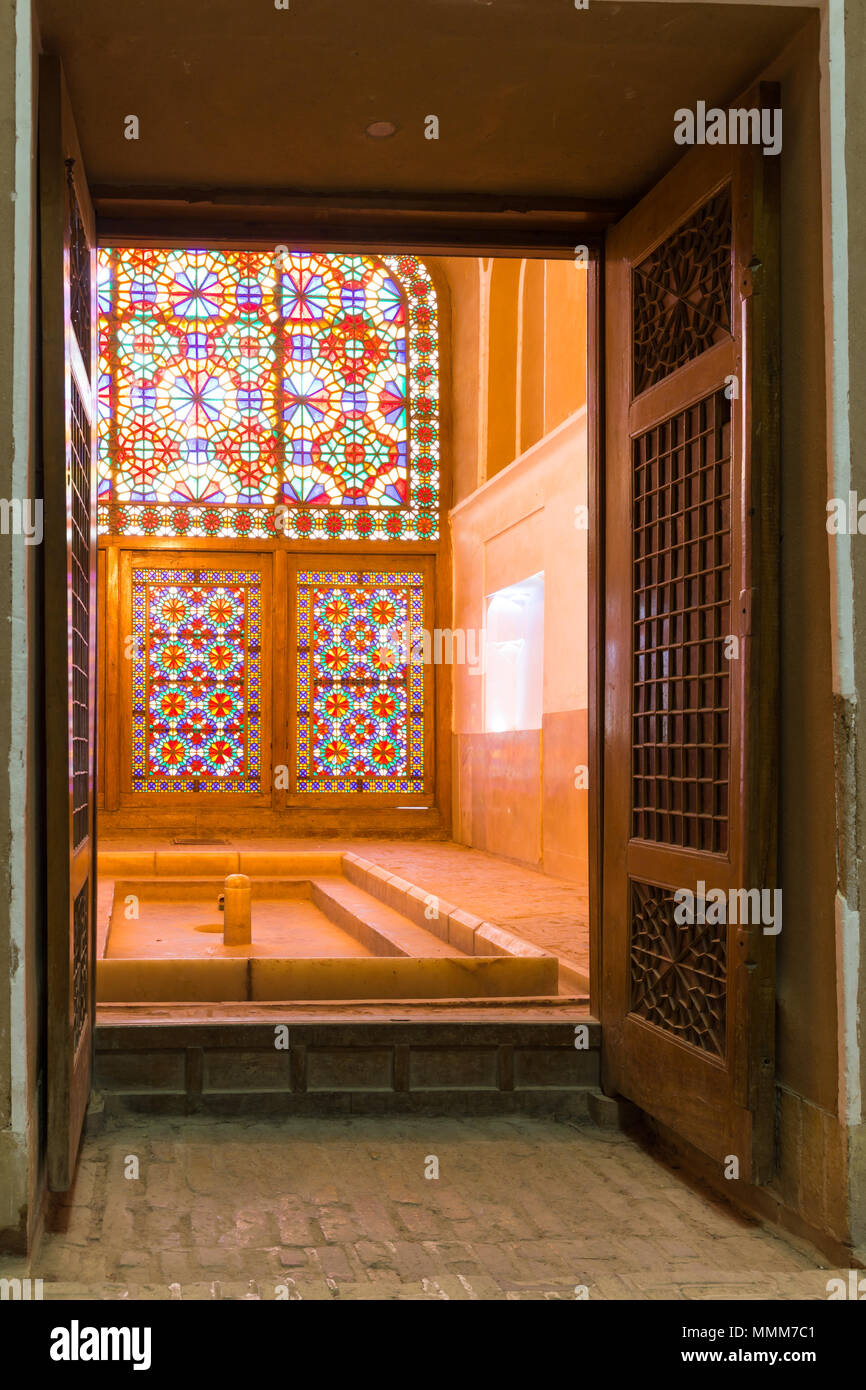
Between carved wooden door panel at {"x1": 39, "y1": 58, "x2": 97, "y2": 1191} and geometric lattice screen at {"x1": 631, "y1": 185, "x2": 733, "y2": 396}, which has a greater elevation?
geometric lattice screen at {"x1": 631, "y1": 185, "x2": 733, "y2": 396}

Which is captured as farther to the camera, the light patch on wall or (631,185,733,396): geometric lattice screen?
the light patch on wall

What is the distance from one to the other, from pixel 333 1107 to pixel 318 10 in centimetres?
332

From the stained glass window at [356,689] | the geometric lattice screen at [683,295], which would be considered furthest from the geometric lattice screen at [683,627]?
the stained glass window at [356,689]

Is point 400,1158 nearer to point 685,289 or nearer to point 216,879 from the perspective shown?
point 685,289

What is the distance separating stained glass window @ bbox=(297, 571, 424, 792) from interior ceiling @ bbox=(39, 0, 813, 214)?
332 inches

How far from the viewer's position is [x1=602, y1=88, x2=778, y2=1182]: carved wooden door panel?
342 centimetres

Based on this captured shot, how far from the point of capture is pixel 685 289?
402 centimetres

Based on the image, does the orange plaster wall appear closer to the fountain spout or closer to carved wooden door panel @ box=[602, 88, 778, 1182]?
the fountain spout

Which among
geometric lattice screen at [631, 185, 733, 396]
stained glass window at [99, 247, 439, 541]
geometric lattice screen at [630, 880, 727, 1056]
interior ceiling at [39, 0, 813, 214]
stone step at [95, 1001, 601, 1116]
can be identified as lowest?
stone step at [95, 1001, 601, 1116]

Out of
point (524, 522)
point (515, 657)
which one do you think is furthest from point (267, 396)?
point (515, 657)

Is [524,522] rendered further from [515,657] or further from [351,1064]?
[351,1064]

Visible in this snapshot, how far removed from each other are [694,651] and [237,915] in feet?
14.1

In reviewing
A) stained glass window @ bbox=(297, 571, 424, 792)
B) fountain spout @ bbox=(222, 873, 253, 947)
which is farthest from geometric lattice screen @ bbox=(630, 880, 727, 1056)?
stained glass window @ bbox=(297, 571, 424, 792)

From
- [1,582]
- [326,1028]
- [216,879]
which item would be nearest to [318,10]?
[1,582]
